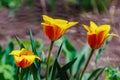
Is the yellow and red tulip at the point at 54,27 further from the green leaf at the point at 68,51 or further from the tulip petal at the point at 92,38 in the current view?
the green leaf at the point at 68,51

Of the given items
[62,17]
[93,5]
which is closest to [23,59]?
[62,17]

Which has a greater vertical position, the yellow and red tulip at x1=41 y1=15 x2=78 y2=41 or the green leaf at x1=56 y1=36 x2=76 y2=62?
the yellow and red tulip at x1=41 y1=15 x2=78 y2=41

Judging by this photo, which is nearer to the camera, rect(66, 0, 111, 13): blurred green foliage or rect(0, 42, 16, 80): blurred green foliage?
rect(0, 42, 16, 80): blurred green foliage

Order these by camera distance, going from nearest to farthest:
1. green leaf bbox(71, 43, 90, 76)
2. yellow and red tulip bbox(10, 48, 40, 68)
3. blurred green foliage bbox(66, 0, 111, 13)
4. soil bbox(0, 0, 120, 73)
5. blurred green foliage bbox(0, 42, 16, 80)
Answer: yellow and red tulip bbox(10, 48, 40, 68)
blurred green foliage bbox(0, 42, 16, 80)
green leaf bbox(71, 43, 90, 76)
soil bbox(0, 0, 120, 73)
blurred green foliage bbox(66, 0, 111, 13)

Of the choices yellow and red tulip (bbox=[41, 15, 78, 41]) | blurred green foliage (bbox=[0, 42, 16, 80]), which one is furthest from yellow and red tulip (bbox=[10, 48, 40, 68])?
blurred green foliage (bbox=[0, 42, 16, 80])

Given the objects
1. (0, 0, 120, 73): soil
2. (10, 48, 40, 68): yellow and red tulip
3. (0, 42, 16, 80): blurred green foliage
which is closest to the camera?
(10, 48, 40, 68): yellow and red tulip

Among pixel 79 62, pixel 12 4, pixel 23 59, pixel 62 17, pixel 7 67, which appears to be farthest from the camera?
pixel 12 4

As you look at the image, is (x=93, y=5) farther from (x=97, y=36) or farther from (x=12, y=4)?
(x=97, y=36)

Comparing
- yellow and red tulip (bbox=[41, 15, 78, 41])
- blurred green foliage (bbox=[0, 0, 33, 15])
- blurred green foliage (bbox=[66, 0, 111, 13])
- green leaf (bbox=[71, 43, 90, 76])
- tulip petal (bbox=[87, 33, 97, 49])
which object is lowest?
green leaf (bbox=[71, 43, 90, 76])

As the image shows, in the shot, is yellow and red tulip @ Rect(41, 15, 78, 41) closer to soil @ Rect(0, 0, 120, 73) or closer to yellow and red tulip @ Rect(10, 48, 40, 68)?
yellow and red tulip @ Rect(10, 48, 40, 68)

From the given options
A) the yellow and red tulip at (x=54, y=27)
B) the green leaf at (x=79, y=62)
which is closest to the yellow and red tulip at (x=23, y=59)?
the yellow and red tulip at (x=54, y=27)
